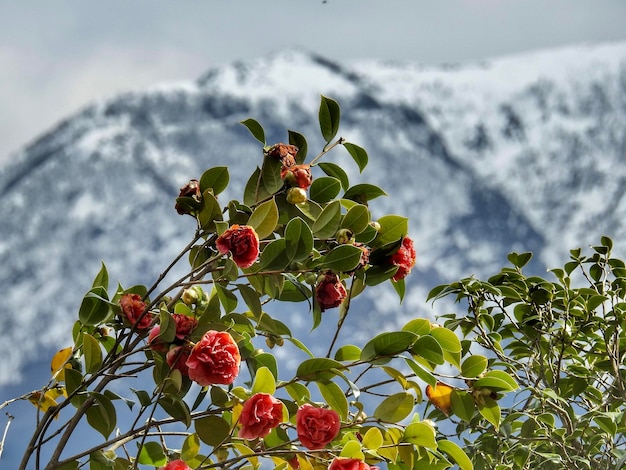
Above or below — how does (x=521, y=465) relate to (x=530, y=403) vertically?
below

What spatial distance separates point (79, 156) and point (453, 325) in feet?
16.6

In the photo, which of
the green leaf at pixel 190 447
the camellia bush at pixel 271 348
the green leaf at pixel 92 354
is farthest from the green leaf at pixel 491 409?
the green leaf at pixel 92 354

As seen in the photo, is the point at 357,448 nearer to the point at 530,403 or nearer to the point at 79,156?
the point at 530,403

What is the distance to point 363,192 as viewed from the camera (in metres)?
1.06

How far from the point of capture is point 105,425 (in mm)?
973

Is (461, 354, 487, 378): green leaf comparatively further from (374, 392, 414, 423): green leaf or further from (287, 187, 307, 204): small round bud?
(287, 187, 307, 204): small round bud

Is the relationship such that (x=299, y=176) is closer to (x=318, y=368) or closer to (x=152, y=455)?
(x=318, y=368)

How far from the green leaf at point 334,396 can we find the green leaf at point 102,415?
269 mm

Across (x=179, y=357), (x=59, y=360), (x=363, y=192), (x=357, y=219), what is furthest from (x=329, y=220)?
(x=59, y=360)

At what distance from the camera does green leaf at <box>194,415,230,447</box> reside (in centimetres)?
98

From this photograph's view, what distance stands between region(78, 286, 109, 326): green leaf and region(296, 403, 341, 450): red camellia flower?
0.30 metres

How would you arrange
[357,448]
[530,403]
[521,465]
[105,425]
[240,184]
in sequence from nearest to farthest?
[357,448] < [105,425] < [521,465] < [530,403] < [240,184]

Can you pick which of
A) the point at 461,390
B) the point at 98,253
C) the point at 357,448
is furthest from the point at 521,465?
the point at 98,253

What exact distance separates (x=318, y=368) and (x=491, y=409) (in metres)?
0.26
